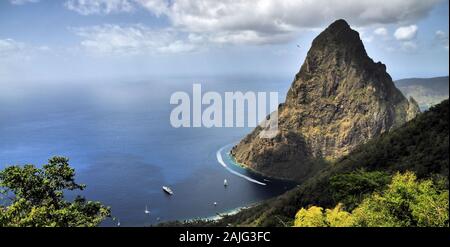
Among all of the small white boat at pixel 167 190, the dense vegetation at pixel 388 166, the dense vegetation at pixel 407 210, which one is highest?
the dense vegetation at pixel 407 210

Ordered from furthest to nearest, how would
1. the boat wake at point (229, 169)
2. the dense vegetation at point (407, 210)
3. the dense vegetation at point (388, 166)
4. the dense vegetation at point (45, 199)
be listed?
the boat wake at point (229, 169), the dense vegetation at point (388, 166), the dense vegetation at point (407, 210), the dense vegetation at point (45, 199)

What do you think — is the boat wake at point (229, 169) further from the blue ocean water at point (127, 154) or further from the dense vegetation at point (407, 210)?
the dense vegetation at point (407, 210)

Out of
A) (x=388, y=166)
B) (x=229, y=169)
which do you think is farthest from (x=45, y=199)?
(x=229, y=169)

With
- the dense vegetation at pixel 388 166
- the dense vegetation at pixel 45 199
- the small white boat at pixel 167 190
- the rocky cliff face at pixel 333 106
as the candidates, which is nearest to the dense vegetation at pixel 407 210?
the dense vegetation at pixel 388 166

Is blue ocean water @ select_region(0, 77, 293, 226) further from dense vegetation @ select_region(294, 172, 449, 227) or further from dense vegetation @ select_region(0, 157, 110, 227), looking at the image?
dense vegetation @ select_region(294, 172, 449, 227)

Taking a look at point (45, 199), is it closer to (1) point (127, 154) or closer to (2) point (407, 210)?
A: (2) point (407, 210)

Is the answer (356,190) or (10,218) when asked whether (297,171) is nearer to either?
(356,190)
